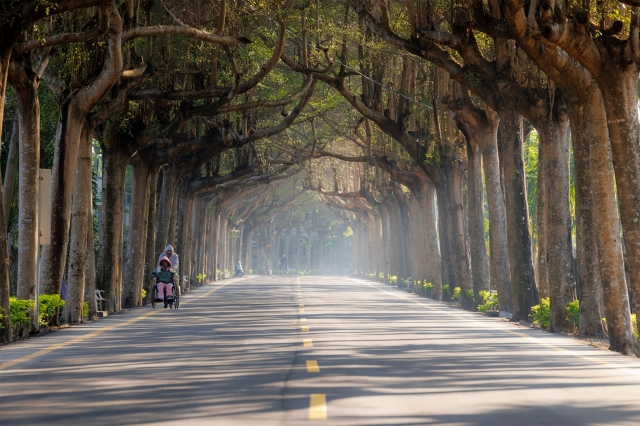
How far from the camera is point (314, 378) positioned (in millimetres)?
11625

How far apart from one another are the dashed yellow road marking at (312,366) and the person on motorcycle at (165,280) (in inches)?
688

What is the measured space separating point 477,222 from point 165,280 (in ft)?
29.6

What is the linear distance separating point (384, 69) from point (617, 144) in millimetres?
18481

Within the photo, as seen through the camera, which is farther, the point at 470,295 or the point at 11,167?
the point at 470,295

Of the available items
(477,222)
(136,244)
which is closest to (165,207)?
(136,244)

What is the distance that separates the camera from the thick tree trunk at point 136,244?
3347 cm

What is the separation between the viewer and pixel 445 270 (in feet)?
129

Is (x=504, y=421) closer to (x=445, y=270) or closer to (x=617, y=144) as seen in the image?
(x=617, y=144)

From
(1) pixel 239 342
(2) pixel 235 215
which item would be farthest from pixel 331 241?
(1) pixel 239 342

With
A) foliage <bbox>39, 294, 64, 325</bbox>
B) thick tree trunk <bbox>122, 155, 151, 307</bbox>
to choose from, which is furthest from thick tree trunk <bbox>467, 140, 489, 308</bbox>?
foliage <bbox>39, 294, 64, 325</bbox>

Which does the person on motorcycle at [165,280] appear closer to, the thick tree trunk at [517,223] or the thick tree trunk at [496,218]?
the thick tree trunk at [496,218]

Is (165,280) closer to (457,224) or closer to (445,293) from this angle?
(457,224)

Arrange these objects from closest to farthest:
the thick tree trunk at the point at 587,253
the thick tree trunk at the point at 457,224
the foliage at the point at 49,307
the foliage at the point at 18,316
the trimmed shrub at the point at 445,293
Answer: the foliage at the point at 18,316 → the thick tree trunk at the point at 587,253 → the foliage at the point at 49,307 → the thick tree trunk at the point at 457,224 → the trimmed shrub at the point at 445,293

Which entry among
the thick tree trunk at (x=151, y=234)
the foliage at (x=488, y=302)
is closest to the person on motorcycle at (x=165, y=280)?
the thick tree trunk at (x=151, y=234)
